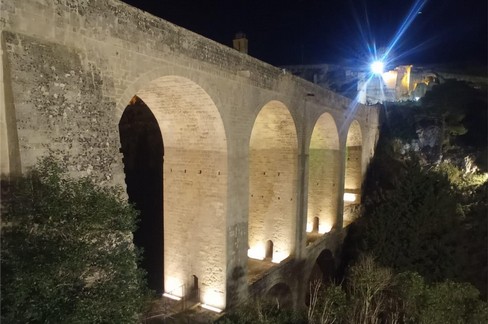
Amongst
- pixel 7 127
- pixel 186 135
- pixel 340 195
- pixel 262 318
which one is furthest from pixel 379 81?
pixel 7 127

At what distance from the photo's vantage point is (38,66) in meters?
5.09

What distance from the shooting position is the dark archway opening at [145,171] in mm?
15938

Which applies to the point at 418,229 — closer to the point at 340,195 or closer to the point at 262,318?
the point at 340,195

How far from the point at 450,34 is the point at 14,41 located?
35065mm

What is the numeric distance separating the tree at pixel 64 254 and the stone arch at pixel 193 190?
432cm

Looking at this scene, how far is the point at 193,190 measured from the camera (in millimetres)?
9875

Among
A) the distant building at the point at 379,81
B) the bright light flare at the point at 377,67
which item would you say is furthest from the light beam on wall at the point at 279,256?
the bright light flare at the point at 377,67

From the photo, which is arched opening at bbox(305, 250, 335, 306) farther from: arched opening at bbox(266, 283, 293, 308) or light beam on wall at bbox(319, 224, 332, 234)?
arched opening at bbox(266, 283, 293, 308)

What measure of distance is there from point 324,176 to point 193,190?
9.11 metres

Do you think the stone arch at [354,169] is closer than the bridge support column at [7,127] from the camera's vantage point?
No

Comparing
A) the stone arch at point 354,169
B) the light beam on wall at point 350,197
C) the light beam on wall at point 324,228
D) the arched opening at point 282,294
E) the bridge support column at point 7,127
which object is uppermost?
the bridge support column at point 7,127

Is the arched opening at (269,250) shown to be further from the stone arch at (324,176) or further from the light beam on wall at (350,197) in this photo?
the light beam on wall at (350,197)

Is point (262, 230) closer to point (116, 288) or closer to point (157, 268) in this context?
point (157, 268)

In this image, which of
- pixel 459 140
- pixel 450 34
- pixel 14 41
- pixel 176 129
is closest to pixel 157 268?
pixel 176 129
